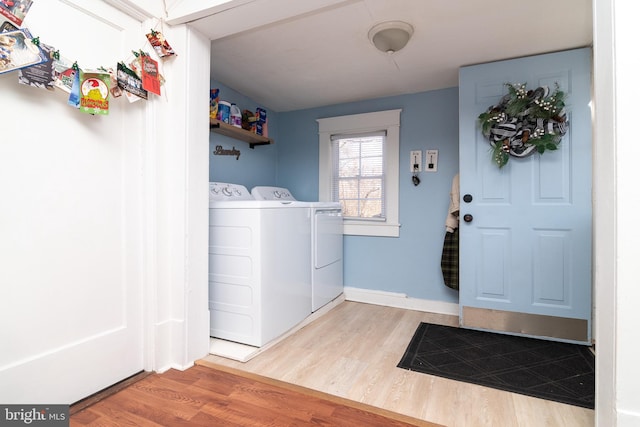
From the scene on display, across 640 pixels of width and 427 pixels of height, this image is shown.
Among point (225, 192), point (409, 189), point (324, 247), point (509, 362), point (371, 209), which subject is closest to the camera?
point (509, 362)

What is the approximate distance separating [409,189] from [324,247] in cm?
101

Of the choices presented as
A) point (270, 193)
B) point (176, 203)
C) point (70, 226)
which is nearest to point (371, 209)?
point (270, 193)

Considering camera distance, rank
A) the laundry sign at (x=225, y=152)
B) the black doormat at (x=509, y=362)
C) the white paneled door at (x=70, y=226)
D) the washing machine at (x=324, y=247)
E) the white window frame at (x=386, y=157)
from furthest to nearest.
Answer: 1. the white window frame at (x=386, y=157)
2. the laundry sign at (x=225, y=152)
3. the washing machine at (x=324, y=247)
4. the black doormat at (x=509, y=362)
5. the white paneled door at (x=70, y=226)

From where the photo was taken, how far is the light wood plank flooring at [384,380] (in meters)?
1.37

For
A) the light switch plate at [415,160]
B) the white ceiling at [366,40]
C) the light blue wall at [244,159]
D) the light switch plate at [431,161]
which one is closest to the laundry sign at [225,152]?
the light blue wall at [244,159]

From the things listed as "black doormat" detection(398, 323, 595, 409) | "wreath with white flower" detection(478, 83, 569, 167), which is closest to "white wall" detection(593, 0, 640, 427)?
"black doormat" detection(398, 323, 595, 409)

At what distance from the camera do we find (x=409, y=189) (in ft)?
9.89

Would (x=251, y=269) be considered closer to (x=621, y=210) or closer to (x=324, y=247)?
(x=324, y=247)

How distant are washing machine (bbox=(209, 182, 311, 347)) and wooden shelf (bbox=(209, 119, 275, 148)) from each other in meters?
0.77

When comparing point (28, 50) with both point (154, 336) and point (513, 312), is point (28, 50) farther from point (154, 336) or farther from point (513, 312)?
point (513, 312)

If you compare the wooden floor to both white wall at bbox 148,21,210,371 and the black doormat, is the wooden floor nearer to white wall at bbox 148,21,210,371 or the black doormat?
white wall at bbox 148,21,210,371

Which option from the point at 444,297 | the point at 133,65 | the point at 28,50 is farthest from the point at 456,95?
the point at 28,50

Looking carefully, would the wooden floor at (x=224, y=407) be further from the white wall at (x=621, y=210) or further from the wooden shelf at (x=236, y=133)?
the wooden shelf at (x=236, y=133)

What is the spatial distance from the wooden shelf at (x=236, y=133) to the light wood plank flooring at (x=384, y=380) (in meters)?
1.71
